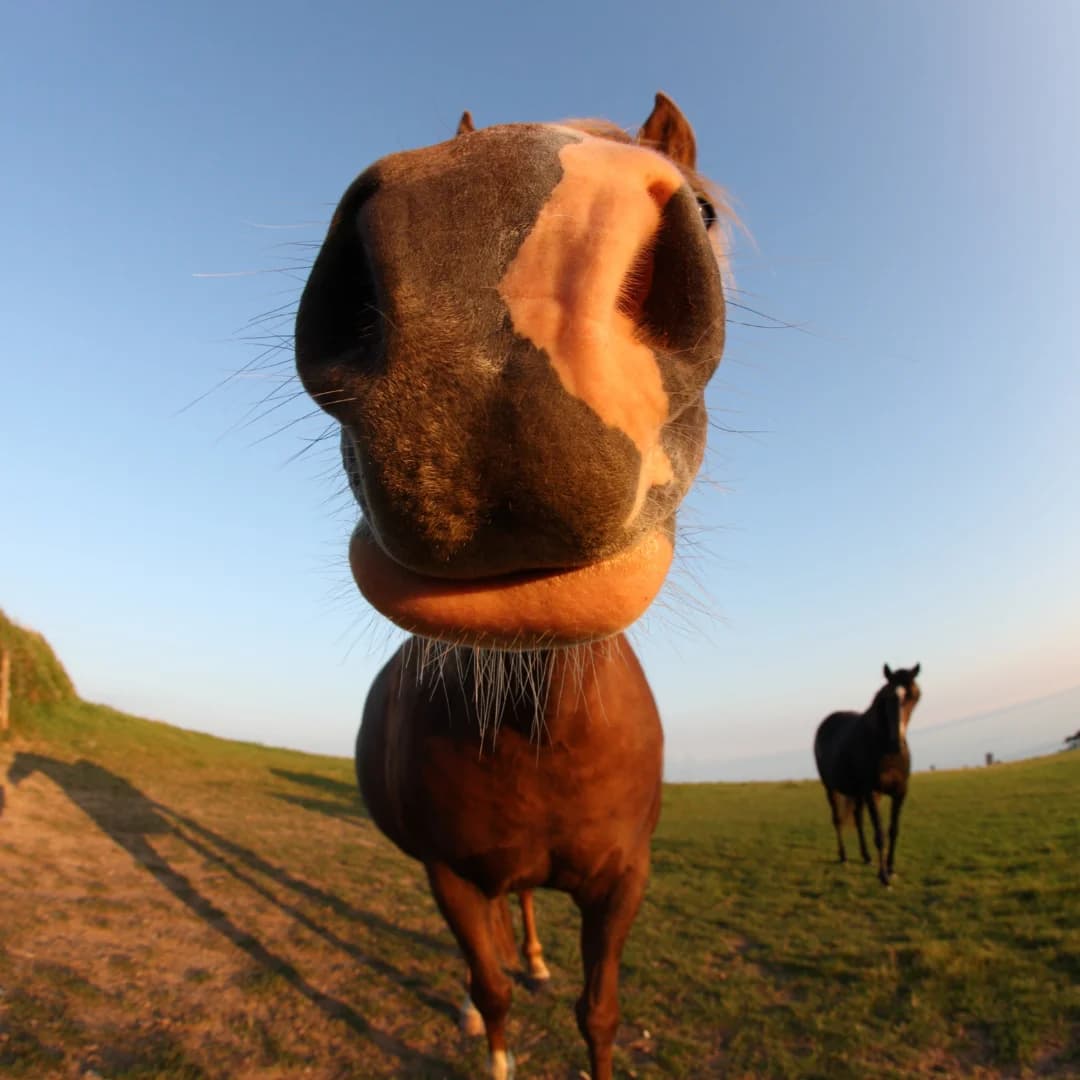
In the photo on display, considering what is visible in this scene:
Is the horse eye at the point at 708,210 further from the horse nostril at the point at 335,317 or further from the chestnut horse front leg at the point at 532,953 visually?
the chestnut horse front leg at the point at 532,953

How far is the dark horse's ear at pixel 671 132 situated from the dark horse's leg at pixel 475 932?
9.45 ft

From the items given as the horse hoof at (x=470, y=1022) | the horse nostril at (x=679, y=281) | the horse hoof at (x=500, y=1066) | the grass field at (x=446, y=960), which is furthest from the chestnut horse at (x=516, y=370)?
the horse hoof at (x=470, y=1022)

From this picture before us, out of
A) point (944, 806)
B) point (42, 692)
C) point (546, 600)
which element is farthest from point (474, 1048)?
point (42, 692)

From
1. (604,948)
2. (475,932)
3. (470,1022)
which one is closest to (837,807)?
(470,1022)

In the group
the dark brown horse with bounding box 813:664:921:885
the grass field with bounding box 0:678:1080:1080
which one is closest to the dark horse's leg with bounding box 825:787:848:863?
the dark brown horse with bounding box 813:664:921:885

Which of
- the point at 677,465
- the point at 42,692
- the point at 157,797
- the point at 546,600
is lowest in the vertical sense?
the point at 157,797

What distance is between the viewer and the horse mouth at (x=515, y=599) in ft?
3.81

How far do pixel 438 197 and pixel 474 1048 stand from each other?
4.72 m

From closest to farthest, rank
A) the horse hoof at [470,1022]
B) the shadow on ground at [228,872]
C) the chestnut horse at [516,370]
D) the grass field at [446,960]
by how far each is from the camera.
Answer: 1. the chestnut horse at [516,370]
2. the grass field at [446,960]
3. the horse hoof at [470,1022]
4. the shadow on ground at [228,872]

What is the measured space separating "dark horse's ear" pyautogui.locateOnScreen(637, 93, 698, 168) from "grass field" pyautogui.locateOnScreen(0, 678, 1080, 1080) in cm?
454

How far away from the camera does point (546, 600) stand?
117 centimetres

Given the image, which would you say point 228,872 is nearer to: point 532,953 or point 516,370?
point 532,953

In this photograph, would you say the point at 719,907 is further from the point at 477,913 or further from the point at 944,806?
the point at 944,806

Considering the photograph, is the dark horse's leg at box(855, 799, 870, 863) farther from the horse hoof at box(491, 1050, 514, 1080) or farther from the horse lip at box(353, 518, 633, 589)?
the horse lip at box(353, 518, 633, 589)
